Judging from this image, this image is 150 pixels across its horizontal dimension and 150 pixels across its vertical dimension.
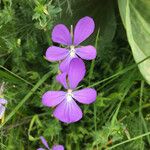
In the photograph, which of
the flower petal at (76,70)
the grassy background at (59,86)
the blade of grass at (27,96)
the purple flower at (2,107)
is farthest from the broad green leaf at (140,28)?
the purple flower at (2,107)

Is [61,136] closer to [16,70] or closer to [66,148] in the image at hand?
[66,148]

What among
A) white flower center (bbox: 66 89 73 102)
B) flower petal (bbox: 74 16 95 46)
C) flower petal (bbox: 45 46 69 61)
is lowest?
white flower center (bbox: 66 89 73 102)

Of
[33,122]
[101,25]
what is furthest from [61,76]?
[101,25]

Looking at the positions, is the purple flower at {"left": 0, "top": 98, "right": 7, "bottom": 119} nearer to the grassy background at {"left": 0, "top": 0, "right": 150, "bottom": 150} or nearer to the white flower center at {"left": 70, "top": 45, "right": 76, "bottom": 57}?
the grassy background at {"left": 0, "top": 0, "right": 150, "bottom": 150}

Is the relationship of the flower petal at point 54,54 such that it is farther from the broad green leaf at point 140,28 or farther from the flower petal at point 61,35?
the broad green leaf at point 140,28

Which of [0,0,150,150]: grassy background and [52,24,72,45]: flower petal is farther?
[0,0,150,150]: grassy background

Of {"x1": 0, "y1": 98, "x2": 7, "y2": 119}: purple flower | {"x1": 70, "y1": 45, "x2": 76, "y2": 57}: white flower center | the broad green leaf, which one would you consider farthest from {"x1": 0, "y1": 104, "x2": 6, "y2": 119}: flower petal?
the broad green leaf

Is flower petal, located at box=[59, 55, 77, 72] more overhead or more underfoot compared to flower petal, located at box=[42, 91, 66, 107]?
more overhead
